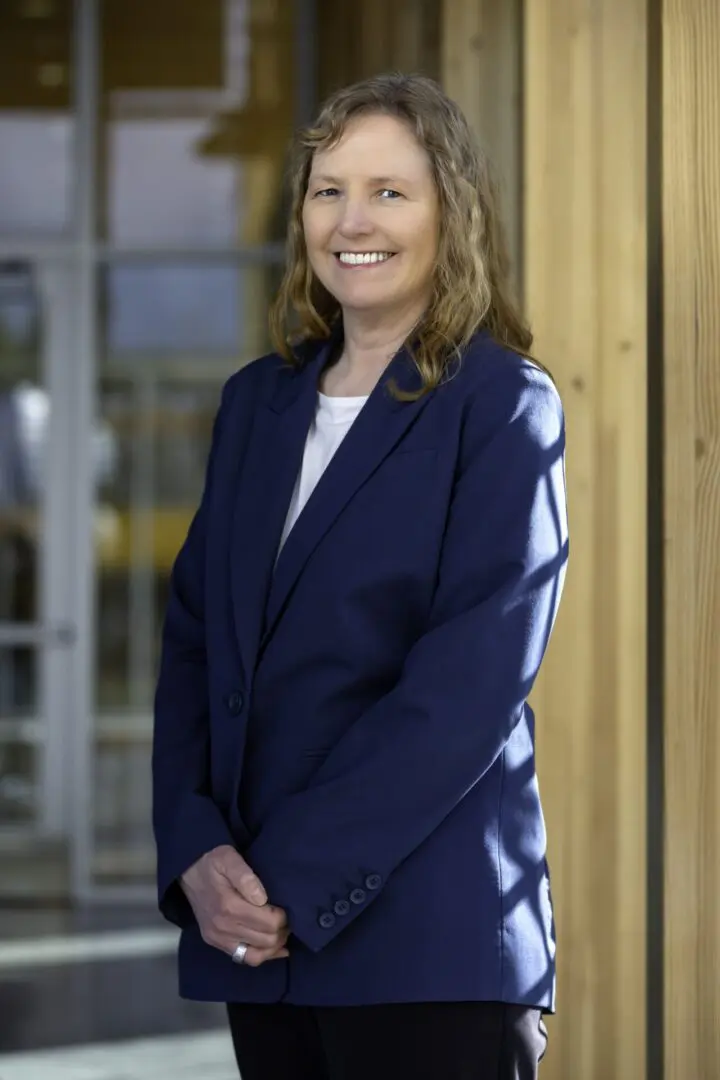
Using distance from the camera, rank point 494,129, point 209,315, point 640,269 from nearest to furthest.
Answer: point 640,269 < point 494,129 < point 209,315

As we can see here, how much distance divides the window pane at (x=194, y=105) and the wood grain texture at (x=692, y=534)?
376 cm

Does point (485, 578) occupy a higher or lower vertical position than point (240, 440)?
lower

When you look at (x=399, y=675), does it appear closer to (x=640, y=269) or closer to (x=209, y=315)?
(x=640, y=269)

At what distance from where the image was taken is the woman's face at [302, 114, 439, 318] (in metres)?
1.54

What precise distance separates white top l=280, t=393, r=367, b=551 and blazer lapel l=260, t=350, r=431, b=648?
0.07 m

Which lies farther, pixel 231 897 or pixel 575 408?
pixel 575 408

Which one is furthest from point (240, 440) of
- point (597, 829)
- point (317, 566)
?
point (597, 829)

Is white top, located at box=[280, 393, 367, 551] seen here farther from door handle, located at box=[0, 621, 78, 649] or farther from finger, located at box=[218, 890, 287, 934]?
door handle, located at box=[0, 621, 78, 649]

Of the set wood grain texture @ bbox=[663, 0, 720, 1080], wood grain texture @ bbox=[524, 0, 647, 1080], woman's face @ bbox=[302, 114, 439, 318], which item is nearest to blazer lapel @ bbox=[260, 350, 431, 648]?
woman's face @ bbox=[302, 114, 439, 318]

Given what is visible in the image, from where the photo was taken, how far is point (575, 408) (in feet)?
8.74

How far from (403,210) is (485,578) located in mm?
411

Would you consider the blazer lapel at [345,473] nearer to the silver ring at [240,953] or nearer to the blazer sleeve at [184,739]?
the blazer sleeve at [184,739]

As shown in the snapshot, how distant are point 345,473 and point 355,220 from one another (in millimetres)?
270

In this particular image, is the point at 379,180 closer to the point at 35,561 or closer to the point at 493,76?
the point at 493,76
